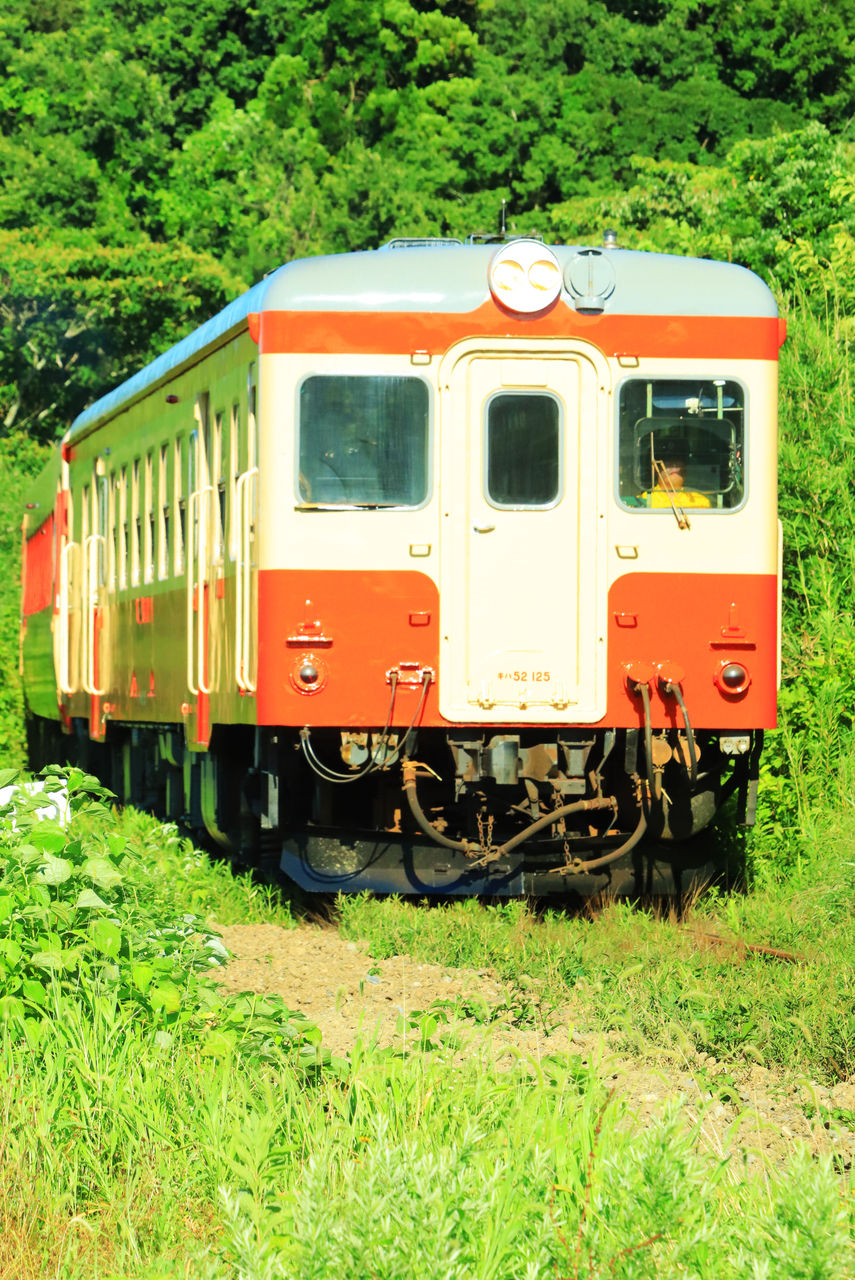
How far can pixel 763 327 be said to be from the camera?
941cm

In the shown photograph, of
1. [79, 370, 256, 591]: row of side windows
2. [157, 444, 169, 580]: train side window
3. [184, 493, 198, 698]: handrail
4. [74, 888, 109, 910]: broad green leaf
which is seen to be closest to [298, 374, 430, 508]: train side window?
[79, 370, 256, 591]: row of side windows

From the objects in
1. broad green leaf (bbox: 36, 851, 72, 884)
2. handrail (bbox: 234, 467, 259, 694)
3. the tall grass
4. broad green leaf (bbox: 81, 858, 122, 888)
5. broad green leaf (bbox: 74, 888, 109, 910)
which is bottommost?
the tall grass

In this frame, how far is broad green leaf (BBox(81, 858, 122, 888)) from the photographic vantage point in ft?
23.1

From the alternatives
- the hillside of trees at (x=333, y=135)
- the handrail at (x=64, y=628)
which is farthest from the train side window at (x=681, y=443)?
the hillside of trees at (x=333, y=135)

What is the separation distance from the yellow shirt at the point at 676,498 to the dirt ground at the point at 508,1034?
8.80 ft

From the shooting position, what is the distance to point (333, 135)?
46594 millimetres

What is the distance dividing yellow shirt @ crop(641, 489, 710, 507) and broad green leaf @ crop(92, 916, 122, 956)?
4.09m

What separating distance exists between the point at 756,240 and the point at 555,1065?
14838mm

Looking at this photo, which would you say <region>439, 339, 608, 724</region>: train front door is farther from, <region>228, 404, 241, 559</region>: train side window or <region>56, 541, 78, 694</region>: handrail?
<region>56, 541, 78, 694</region>: handrail

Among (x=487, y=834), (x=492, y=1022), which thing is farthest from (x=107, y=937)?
(x=487, y=834)

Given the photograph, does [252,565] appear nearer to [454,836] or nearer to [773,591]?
[454,836]

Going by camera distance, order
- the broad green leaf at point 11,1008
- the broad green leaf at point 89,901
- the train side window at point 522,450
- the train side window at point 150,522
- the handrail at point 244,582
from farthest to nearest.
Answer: the train side window at point 150,522 → the handrail at point 244,582 → the train side window at point 522,450 → the broad green leaf at point 89,901 → the broad green leaf at point 11,1008

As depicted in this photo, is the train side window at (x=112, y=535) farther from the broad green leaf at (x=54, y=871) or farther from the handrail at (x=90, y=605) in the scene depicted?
the broad green leaf at (x=54, y=871)

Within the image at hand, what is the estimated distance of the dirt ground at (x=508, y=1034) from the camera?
223 inches
